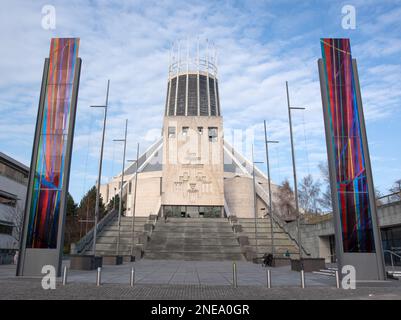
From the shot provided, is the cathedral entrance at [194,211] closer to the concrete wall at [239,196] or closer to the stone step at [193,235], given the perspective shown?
the concrete wall at [239,196]

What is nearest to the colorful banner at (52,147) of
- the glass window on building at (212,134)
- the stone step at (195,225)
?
the stone step at (195,225)

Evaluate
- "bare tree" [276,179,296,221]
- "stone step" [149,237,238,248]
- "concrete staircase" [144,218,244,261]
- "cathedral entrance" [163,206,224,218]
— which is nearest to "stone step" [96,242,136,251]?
"concrete staircase" [144,218,244,261]

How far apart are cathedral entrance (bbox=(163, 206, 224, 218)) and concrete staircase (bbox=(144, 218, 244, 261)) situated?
794 centimetres

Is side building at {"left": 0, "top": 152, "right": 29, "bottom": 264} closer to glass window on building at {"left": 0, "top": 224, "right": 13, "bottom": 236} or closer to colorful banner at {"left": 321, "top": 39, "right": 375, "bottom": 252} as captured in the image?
glass window on building at {"left": 0, "top": 224, "right": 13, "bottom": 236}

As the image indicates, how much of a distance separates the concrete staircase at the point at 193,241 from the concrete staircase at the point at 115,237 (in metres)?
1.83

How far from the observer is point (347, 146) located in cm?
1420

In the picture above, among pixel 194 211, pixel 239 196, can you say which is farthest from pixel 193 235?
pixel 239 196

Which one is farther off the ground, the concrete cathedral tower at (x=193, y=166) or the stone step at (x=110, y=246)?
the concrete cathedral tower at (x=193, y=166)

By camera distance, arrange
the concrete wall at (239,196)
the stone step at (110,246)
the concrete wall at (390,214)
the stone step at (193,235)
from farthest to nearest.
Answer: the concrete wall at (239,196) → the stone step at (193,235) → the stone step at (110,246) → the concrete wall at (390,214)

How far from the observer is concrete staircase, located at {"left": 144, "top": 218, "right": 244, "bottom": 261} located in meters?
30.7

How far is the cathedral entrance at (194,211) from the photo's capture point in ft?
168
